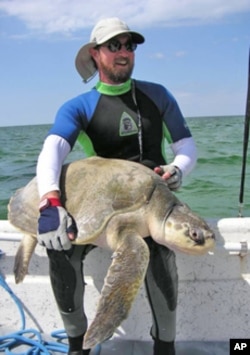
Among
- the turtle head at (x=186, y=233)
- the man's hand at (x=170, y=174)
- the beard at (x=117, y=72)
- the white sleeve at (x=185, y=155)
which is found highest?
the beard at (x=117, y=72)

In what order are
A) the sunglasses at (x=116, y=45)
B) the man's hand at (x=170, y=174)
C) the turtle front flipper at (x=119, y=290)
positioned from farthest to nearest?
the sunglasses at (x=116, y=45) < the man's hand at (x=170, y=174) < the turtle front flipper at (x=119, y=290)

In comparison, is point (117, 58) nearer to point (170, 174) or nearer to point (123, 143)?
point (123, 143)

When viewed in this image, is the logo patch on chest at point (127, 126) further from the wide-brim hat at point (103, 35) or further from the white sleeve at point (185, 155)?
the wide-brim hat at point (103, 35)

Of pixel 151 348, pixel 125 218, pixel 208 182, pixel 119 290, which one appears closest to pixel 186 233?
pixel 125 218

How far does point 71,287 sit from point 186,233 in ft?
2.15

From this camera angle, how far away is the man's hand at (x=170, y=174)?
243cm

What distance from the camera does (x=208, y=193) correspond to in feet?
35.4

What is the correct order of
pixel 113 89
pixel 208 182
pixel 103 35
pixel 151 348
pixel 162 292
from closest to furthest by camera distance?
pixel 162 292
pixel 103 35
pixel 113 89
pixel 151 348
pixel 208 182

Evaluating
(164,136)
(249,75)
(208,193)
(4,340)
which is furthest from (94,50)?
(208,193)

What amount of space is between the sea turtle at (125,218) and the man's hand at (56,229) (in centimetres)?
6

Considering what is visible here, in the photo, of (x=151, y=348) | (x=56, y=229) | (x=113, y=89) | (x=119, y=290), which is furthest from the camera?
(x=151, y=348)

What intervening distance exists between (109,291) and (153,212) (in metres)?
0.45

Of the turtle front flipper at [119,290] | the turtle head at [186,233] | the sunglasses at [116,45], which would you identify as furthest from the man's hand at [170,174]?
the sunglasses at [116,45]

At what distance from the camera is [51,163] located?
237 centimetres
